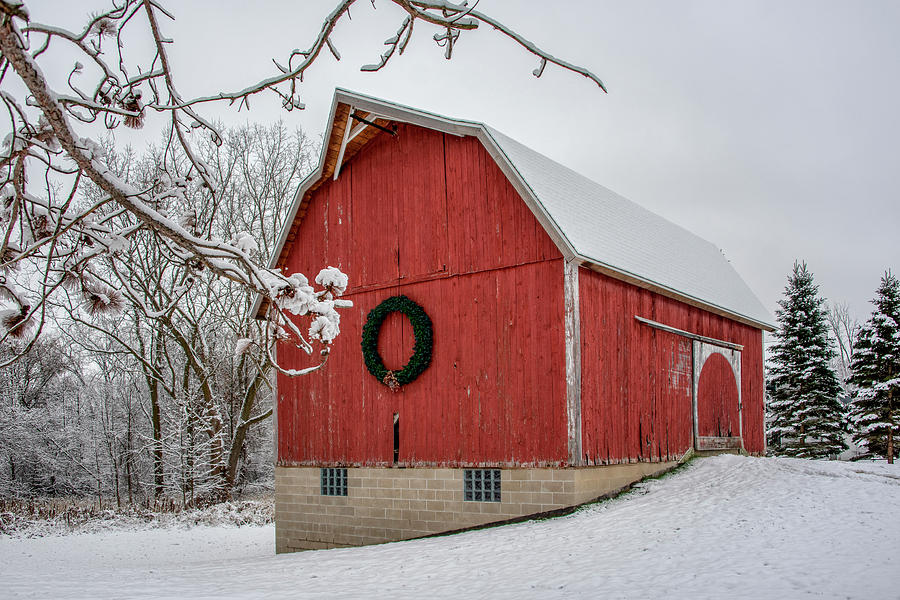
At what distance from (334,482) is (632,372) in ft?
18.0

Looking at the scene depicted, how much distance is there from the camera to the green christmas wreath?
12328mm

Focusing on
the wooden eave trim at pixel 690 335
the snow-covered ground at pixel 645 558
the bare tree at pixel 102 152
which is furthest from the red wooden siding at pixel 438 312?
the bare tree at pixel 102 152

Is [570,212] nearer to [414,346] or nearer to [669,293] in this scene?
[669,293]

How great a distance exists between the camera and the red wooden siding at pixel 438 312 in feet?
37.1

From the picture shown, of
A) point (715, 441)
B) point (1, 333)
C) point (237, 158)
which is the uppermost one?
point (237, 158)

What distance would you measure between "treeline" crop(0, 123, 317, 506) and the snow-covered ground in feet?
29.2

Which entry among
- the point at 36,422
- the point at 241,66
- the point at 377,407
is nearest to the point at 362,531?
the point at 377,407

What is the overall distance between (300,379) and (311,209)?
3.17 metres

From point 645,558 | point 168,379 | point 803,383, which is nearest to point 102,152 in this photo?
point 645,558

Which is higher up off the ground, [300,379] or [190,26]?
[190,26]

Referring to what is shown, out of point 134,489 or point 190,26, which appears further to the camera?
point 134,489

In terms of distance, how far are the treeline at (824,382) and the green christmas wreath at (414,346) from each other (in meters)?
12.3

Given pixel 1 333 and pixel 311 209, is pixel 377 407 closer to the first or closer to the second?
pixel 311 209

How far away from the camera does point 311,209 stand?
47.3ft
